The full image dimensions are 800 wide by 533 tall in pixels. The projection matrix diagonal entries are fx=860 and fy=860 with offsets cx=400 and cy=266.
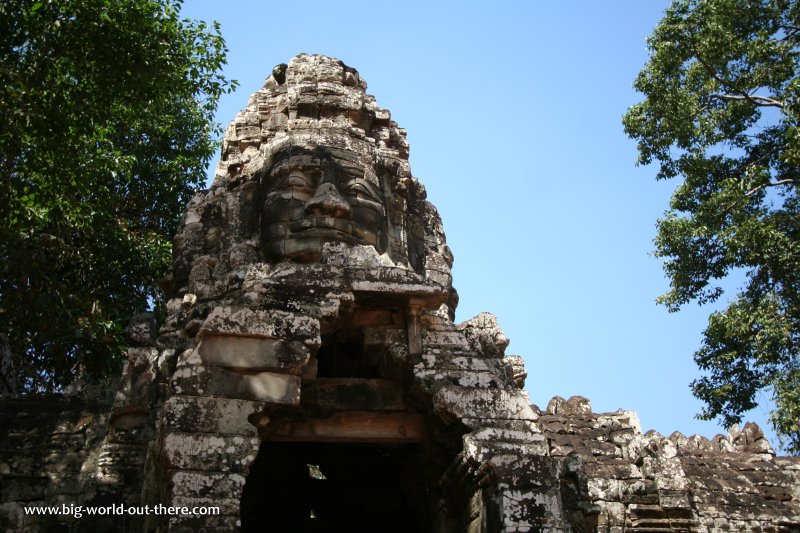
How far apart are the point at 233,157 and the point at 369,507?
4101 mm

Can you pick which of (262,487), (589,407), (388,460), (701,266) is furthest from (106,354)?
(701,266)

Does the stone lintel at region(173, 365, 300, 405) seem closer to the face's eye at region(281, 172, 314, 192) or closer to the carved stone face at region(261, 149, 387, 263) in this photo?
the carved stone face at region(261, 149, 387, 263)

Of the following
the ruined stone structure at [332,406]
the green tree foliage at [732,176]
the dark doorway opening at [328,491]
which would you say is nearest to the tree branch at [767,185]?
the green tree foliage at [732,176]

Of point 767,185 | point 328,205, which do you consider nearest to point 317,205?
point 328,205

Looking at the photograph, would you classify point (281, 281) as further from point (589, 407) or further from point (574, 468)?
point (589, 407)

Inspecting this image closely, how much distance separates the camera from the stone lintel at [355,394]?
7.34 meters

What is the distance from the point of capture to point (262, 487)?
9297mm

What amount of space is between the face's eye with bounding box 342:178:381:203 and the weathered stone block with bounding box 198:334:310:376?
2329mm

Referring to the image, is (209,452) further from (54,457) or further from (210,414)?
(54,457)

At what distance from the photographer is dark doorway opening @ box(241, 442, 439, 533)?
9125mm

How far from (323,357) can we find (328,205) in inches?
58.2

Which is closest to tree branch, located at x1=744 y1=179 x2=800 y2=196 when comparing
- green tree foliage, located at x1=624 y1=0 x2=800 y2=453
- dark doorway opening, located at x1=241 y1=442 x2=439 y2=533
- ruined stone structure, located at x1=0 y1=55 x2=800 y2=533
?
green tree foliage, located at x1=624 y1=0 x2=800 y2=453

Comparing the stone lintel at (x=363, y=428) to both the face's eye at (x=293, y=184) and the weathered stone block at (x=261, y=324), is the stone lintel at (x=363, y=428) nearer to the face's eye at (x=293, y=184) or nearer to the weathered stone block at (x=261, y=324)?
the weathered stone block at (x=261, y=324)

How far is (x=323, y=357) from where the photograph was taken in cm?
830
